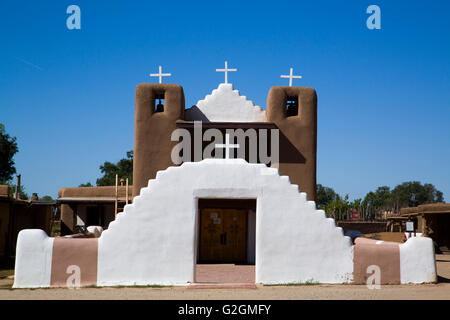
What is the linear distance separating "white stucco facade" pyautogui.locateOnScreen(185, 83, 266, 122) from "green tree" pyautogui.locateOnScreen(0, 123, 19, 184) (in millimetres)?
24710

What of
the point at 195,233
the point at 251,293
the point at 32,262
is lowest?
the point at 251,293

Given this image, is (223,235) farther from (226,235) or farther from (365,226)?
(365,226)

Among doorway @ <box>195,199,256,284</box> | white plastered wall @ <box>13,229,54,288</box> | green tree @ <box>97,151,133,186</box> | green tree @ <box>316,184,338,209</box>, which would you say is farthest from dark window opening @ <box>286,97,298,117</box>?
green tree @ <box>316,184,338,209</box>

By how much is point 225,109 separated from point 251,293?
918cm

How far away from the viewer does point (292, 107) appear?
18.1m

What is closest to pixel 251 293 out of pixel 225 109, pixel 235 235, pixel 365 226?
pixel 235 235

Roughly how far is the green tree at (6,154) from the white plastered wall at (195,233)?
29.0 m

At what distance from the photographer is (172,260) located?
12.1 m

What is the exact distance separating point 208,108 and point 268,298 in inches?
386

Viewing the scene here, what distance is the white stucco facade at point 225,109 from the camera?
1833cm

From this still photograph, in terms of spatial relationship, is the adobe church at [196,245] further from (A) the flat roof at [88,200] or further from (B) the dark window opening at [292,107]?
(A) the flat roof at [88,200]

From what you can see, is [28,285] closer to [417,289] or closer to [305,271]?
[305,271]

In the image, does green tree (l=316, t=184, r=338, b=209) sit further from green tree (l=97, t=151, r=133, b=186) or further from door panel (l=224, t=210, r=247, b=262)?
door panel (l=224, t=210, r=247, b=262)

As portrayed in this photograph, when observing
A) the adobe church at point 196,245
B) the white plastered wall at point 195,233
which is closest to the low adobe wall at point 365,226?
the adobe church at point 196,245
